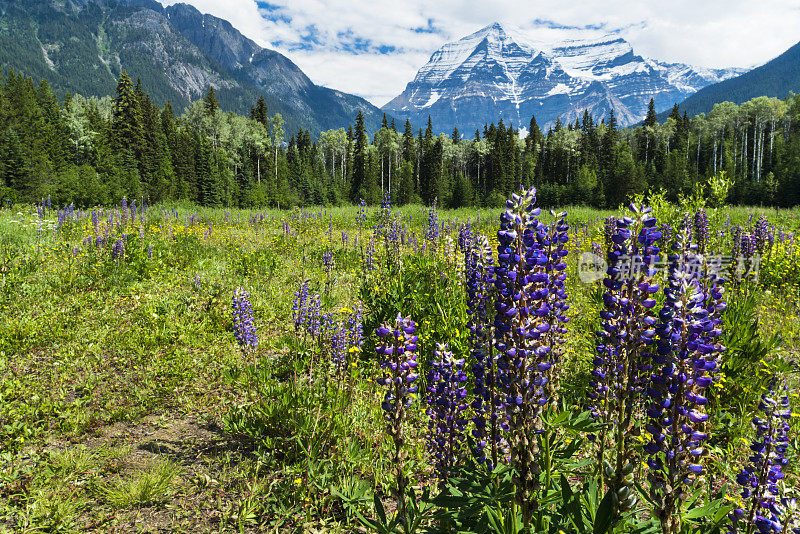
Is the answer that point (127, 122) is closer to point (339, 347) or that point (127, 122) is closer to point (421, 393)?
point (339, 347)

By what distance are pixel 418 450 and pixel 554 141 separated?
8276 centimetres

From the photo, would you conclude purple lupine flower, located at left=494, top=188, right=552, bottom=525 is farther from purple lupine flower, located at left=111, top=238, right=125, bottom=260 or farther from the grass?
purple lupine flower, located at left=111, top=238, right=125, bottom=260

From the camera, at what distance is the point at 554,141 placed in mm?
76062

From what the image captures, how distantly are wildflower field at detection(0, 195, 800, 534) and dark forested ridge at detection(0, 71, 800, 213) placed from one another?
26.6 meters

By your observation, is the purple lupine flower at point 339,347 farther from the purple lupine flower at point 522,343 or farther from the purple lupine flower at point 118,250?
the purple lupine flower at point 118,250

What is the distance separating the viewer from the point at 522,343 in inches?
74.1

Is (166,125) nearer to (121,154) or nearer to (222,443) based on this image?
(121,154)

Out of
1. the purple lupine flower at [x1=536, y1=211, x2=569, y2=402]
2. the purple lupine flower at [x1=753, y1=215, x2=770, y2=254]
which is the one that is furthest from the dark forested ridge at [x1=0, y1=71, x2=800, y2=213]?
the purple lupine flower at [x1=536, y1=211, x2=569, y2=402]

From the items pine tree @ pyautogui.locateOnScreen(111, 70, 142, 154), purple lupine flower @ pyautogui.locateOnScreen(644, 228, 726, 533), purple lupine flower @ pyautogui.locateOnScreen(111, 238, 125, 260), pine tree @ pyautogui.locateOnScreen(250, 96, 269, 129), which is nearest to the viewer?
purple lupine flower @ pyautogui.locateOnScreen(644, 228, 726, 533)

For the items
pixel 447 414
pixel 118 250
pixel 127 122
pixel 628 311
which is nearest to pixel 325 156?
pixel 127 122

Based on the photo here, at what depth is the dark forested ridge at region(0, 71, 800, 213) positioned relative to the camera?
118 feet

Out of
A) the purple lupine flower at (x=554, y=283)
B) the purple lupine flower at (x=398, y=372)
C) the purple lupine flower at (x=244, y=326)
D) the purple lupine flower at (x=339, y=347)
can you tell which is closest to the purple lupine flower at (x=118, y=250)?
the purple lupine flower at (x=244, y=326)

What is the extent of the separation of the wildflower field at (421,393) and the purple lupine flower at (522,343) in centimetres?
1

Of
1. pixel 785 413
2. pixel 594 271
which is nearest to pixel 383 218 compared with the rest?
pixel 594 271
